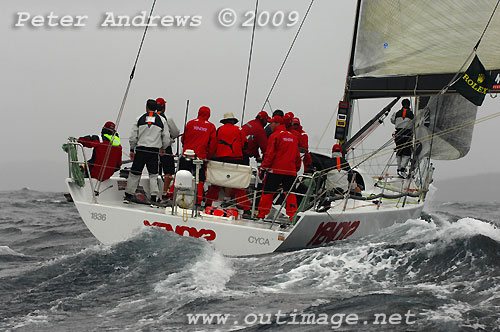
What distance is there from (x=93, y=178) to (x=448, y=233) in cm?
455

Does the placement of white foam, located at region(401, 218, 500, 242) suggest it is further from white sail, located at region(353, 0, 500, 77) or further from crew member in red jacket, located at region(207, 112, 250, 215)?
white sail, located at region(353, 0, 500, 77)

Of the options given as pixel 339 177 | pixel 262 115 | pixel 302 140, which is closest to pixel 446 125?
pixel 339 177

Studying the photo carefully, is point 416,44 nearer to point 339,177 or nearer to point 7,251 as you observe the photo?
point 339,177

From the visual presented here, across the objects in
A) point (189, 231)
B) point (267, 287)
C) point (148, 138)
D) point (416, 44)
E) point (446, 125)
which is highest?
point (416, 44)

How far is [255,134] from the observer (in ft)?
28.0

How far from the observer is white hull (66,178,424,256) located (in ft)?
21.8

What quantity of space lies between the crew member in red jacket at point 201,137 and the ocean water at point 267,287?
152 centimetres

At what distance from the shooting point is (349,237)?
7938 millimetres

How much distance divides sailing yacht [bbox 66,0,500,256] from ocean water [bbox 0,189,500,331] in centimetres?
29

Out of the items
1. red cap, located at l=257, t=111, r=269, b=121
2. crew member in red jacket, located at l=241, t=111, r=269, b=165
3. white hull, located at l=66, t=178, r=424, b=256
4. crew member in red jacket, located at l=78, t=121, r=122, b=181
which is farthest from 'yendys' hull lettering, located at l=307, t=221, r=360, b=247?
crew member in red jacket, located at l=78, t=121, r=122, b=181

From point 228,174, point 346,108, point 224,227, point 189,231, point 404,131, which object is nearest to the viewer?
point 224,227

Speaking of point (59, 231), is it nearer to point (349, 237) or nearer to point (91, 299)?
point (349, 237)

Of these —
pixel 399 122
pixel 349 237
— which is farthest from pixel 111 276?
pixel 399 122

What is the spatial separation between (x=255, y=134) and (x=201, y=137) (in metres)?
0.95
